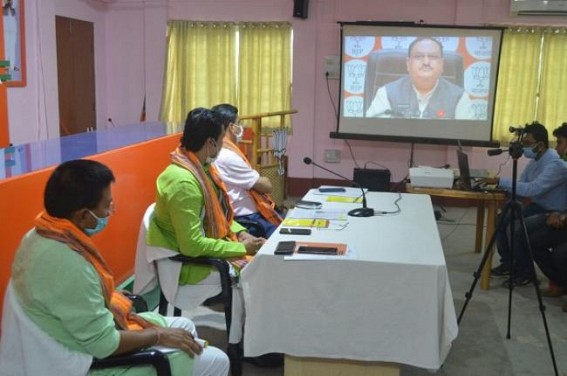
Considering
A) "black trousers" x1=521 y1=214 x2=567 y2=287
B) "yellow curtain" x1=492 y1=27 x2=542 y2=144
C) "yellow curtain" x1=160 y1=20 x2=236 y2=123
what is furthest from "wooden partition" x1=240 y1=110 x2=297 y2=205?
"yellow curtain" x1=492 y1=27 x2=542 y2=144

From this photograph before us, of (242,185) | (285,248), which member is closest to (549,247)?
(242,185)

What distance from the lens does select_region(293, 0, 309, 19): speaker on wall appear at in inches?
241

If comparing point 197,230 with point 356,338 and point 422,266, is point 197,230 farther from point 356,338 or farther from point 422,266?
point 422,266

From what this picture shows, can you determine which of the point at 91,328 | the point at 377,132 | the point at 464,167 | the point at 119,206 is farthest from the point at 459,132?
the point at 91,328

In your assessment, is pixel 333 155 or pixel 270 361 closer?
pixel 270 361

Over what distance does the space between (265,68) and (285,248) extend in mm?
4528

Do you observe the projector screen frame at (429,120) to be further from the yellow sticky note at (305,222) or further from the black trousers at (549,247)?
the yellow sticky note at (305,222)

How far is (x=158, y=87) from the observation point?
681cm

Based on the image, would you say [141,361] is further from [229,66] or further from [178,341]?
[229,66]

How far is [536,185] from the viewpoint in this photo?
12.0ft

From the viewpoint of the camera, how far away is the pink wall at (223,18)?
557 centimetres

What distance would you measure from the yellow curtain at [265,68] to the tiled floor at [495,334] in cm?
314

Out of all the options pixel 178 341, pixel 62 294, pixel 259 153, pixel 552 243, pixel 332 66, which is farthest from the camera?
pixel 332 66

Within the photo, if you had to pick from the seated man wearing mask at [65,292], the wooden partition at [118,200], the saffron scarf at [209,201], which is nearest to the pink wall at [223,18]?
the wooden partition at [118,200]
